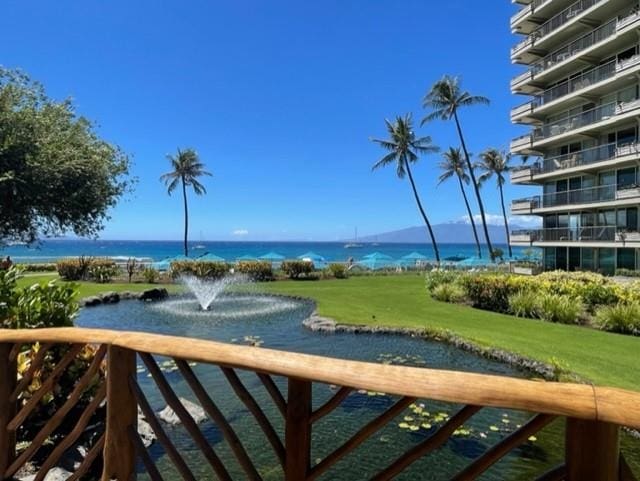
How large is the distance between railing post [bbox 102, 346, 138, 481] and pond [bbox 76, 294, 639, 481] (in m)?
2.78

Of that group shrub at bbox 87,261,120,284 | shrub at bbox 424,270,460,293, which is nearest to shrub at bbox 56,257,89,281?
shrub at bbox 87,261,120,284

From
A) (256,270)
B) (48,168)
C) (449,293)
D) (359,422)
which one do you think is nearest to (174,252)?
(256,270)

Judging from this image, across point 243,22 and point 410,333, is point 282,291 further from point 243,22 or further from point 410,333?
point 243,22

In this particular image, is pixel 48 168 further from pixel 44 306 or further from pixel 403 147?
pixel 403 147

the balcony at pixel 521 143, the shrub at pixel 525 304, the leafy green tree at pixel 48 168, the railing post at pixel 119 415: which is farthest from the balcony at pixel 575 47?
the railing post at pixel 119 415

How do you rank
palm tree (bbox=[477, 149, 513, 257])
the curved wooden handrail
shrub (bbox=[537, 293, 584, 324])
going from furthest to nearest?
1. palm tree (bbox=[477, 149, 513, 257])
2. shrub (bbox=[537, 293, 584, 324])
3. the curved wooden handrail

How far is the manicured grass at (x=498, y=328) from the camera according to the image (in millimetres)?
7914

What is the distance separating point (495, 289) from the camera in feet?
47.9

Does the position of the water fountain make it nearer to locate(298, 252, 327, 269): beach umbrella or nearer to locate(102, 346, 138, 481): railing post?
locate(298, 252, 327, 269): beach umbrella

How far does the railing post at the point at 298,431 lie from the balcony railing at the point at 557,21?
101 ft

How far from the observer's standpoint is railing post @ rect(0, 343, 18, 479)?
2754 millimetres

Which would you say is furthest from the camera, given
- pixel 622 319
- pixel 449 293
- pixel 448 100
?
pixel 448 100

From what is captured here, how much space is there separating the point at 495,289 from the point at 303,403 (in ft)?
46.6

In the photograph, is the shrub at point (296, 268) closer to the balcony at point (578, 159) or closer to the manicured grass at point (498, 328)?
the manicured grass at point (498, 328)
